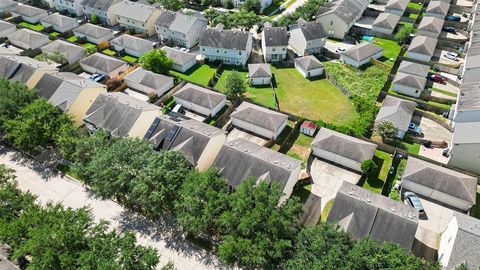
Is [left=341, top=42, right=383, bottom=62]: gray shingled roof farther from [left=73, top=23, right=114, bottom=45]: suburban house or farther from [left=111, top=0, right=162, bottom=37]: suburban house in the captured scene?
[left=73, top=23, right=114, bottom=45]: suburban house

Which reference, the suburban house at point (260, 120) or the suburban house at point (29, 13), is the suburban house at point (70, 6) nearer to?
the suburban house at point (29, 13)

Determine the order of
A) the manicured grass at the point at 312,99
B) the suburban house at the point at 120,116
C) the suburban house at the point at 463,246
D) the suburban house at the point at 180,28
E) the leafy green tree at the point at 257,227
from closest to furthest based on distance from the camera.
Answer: the suburban house at the point at 463,246 < the leafy green tree at the point at 257,227 < the suburban house at the point at 120,116 < the manicured grass at the point at 312,99 < the suburban house at the point at 180,28

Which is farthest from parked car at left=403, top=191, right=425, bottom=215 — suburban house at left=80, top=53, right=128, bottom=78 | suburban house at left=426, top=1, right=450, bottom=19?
suburban house at left=426, top=1, right=450, bottom=19

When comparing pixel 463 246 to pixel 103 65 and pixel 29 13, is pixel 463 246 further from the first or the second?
pixel 29 13

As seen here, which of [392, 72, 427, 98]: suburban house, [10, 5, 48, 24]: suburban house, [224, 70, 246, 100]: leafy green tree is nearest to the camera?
[224, 70, 246, 100]: leafy green tree

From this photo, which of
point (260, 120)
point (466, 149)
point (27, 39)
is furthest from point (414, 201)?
point (27, 39)

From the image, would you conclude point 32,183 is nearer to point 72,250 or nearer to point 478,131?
point 72,250

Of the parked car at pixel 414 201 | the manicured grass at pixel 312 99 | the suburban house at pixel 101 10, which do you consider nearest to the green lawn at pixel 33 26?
the suburban house at pixel 101 10
